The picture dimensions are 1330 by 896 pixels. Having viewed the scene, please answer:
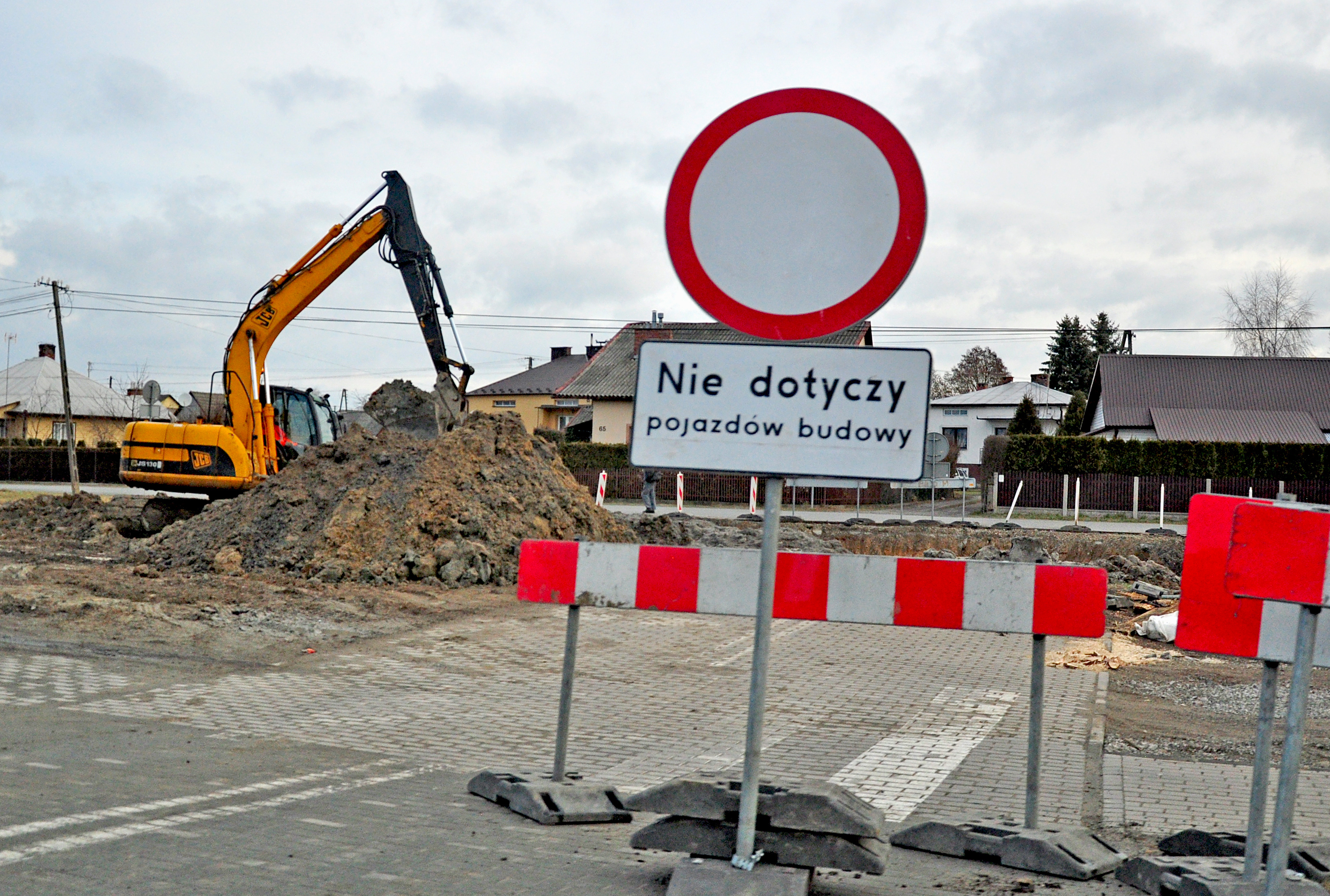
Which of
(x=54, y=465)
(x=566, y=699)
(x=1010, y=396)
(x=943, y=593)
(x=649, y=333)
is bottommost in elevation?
(x=54, y=465)

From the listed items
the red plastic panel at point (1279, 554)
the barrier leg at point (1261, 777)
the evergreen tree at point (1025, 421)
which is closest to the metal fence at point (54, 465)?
the evergreen tree at point (1025, 421)

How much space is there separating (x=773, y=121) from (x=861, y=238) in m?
0.50

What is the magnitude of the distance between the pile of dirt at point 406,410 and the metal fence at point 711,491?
22.2 m

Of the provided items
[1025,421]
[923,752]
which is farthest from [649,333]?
[923,752]

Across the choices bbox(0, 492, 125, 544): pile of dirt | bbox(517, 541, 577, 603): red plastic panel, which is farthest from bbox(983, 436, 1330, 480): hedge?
bbox(517, 541, 577, 603): red plastic panel

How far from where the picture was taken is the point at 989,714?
26.8ft

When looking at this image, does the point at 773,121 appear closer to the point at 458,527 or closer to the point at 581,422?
the point at 458,527

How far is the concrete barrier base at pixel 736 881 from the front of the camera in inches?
150

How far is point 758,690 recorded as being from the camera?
3.88m

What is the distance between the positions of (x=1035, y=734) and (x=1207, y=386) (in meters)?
56.7

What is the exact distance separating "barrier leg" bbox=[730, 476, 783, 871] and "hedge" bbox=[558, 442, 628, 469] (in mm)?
44471

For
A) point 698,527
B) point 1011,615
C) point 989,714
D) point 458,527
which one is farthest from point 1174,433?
point 1011,615

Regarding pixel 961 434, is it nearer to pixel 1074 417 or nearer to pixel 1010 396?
pixel 1010 396

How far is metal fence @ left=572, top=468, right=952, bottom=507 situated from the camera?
143 ft
